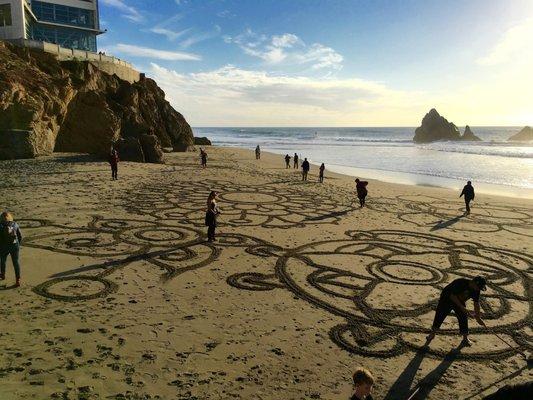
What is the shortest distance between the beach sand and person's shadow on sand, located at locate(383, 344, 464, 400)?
30 mm

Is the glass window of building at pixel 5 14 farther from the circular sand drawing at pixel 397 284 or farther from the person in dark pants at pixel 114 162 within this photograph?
the circular sand drawing at pixel 397 284

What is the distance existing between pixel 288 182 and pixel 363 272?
19.1 meters

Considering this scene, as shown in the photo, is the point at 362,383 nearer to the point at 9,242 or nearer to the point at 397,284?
the point at 397,284

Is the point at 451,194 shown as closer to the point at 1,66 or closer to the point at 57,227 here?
the point at 57,227

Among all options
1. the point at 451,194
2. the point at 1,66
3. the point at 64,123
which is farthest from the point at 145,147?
the point at 451,194

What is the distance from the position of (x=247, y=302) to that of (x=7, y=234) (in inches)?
236

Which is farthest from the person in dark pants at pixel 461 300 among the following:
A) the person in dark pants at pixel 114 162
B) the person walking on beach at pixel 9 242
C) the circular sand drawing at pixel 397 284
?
the person in dark pants at pixel 114 162

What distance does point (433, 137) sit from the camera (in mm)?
133000

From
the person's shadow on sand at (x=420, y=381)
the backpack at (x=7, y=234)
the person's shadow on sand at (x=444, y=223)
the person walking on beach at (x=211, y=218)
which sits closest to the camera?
the person's shadow on sand at (x=420, y=381)

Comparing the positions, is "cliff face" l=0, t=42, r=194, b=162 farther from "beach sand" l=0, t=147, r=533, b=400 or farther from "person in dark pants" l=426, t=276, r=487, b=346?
"person in dark pants" l=426, t=276, r=487, b=346

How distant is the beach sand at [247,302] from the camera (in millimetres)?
6332

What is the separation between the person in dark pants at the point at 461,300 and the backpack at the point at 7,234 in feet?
32.1

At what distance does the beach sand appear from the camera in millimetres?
6332

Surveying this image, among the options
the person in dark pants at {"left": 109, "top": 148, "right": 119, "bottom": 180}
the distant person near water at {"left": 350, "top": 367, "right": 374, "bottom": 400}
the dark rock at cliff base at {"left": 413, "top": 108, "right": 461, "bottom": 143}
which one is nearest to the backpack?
the distant person near water at {"left": 350, "top": 367, "right": 374, "bottom": 400}
